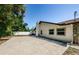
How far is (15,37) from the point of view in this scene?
10.2 m

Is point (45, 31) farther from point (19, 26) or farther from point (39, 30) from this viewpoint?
point (19, 26)

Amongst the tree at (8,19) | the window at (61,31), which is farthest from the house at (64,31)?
the tree at (8,19)

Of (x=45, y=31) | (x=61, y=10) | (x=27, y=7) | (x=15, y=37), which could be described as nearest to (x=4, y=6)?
(x=27, y=7)

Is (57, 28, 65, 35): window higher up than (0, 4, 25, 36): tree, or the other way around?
(0, 4, 25, 36): tree

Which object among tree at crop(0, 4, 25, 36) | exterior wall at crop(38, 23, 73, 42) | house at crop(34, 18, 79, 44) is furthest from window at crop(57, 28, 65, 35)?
tree at crop(0, 4, 25, 36)

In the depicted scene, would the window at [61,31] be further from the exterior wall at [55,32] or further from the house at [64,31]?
the exterior wall at [55,32]

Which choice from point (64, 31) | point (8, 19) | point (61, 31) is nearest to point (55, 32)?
point (61, 31)

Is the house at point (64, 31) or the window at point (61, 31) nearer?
the house at point (64, 31)

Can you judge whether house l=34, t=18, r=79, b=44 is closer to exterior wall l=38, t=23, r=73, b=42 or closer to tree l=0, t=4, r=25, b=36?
exterior wall l=38, t=23, r=73, b=42

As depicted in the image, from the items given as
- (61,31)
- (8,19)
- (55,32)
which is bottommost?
(55,32)

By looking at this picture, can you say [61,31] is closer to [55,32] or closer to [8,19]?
[55,32]

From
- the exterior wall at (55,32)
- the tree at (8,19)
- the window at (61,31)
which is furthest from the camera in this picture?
the window at (61,31)

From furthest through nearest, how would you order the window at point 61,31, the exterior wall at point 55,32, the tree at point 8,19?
the window at point 61,31
the exterior wall at point 55,32
the tree at point 8,19
